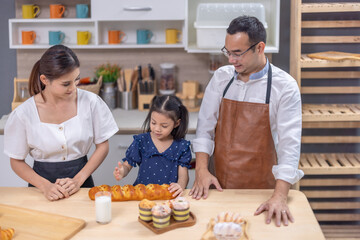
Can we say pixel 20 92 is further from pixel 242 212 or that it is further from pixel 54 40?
pixel 242 212

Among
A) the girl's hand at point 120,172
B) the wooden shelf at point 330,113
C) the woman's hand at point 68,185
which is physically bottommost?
the woman's hand at point 68,185

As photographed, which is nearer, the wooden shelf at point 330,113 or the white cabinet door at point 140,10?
the wooden shelf at point 330,113

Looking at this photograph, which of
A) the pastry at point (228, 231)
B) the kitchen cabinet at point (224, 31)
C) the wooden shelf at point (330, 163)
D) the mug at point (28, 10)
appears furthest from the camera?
the mug at point (28, 10)

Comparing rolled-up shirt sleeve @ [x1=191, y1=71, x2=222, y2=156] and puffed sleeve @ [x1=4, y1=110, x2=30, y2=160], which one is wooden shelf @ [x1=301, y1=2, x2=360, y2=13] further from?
puffed sleeve @ [x1=4, y1=110, x2=30, y2=160]

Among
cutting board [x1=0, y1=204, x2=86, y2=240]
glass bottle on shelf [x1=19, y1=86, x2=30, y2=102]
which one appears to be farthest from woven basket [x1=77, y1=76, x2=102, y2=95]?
cutting board [x1=0, y1=204, x2=86, y2=240]

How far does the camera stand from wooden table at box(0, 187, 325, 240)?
1.75m

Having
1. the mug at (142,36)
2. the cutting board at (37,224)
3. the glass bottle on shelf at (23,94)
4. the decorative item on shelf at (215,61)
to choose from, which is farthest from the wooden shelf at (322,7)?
the glass bottle on shelf at (23,94)

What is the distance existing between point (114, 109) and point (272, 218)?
2.12 metres

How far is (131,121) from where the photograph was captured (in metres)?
3.43

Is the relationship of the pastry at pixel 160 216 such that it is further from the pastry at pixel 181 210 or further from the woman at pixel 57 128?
the woman at pixel 57 128

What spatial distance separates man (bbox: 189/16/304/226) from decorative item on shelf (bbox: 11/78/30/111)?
1706mm

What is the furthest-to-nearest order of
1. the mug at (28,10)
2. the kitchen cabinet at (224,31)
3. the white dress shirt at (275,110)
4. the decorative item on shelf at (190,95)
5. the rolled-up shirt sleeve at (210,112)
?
1. the decorative item on shelf at (190,95)
2. the mug at (28,10)
3. the kitchen cabinet at (224,31)
4. the rolled-up shirt sleeve at (210,112)
5. the white dress shirt at (275,110)

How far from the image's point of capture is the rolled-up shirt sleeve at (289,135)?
2086 millimetres

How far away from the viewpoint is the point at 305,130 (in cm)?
377
